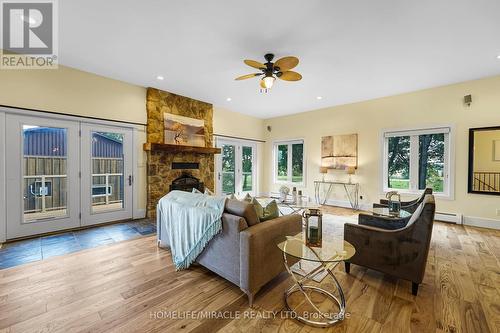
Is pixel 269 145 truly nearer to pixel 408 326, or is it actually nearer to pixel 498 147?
pixel 498 147

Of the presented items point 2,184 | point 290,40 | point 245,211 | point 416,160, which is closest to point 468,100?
point 416,160

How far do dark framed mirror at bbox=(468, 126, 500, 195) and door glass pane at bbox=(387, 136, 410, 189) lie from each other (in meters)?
1.06

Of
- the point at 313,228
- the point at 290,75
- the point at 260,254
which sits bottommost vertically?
the point at 260,254

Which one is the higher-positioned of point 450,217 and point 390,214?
point 390,214

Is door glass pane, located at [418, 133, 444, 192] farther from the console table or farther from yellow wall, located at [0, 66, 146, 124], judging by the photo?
yellow wall, located at [0, 66, 146, 124]

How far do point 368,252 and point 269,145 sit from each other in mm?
5832

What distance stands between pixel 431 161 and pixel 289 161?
374 cm

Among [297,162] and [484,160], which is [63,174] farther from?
[484,160]

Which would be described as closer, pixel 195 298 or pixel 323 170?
pixel 195 298

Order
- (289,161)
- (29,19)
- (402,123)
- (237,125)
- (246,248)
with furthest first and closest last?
1. (289,161)
2. (237,125)
3. (402,123)
4. (29,19)
5. (246,248)

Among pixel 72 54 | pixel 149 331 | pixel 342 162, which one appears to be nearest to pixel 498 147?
pixel 342 162

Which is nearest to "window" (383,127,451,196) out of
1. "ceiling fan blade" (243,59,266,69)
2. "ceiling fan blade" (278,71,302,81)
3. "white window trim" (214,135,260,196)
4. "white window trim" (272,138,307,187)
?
"white window trim" (272,138,307,187)

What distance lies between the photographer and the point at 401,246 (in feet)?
6.86

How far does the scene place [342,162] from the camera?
6.04 metres
